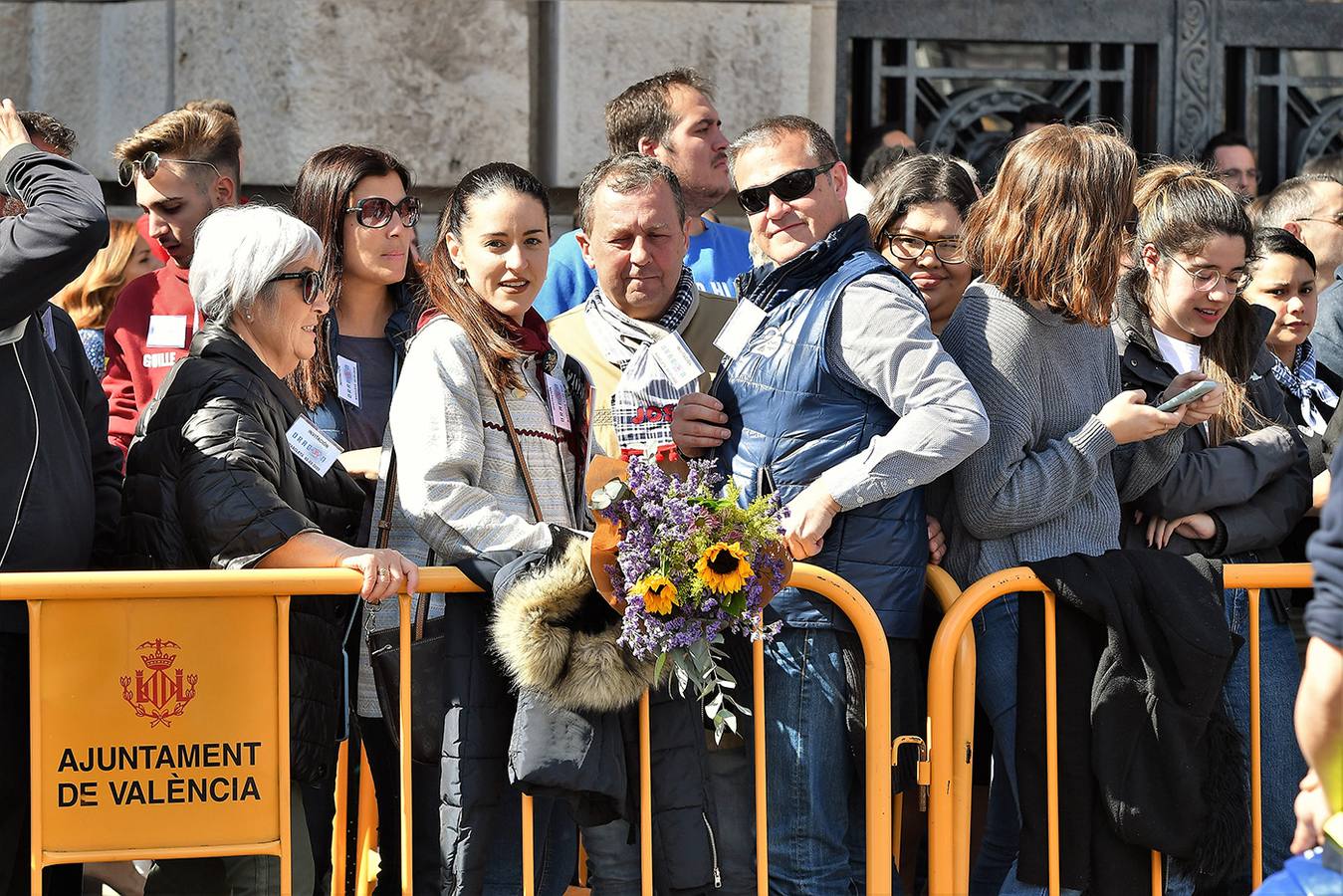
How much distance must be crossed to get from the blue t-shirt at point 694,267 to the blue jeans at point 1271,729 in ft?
4.95

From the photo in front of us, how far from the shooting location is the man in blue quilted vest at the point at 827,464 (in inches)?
132

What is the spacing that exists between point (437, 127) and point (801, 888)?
121 inches

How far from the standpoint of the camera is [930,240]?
4.10 metres

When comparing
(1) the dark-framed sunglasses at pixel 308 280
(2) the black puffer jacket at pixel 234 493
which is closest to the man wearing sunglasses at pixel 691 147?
(1) the dark-framed sunglasses at pixel 308 280

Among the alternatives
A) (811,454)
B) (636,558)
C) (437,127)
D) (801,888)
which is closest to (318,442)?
(636,558)

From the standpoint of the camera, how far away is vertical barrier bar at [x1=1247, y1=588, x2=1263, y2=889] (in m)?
3.65

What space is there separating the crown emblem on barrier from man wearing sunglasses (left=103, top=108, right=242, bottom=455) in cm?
119

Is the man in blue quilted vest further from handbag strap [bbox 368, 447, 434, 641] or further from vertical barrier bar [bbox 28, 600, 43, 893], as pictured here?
vertical barrier bar [bbox 28, 600, 43, 893]

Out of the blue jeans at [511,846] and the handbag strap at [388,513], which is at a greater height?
the handbag strap at [388,513]

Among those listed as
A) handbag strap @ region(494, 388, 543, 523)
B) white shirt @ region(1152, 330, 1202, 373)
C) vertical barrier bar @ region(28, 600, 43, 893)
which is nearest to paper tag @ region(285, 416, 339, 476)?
handbag strap @ region(494, 388, 543, 523)

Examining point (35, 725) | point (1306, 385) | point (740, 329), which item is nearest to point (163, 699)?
point (35, 725)

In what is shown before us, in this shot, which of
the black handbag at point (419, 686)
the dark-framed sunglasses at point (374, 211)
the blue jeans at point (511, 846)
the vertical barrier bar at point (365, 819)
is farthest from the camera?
the dark-framed sunglasses at point (374, 211)

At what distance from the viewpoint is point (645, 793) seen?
3.30 meters

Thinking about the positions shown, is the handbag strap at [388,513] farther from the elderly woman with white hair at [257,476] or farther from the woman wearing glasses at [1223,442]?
the woman wearing glasses at [1223,442]
